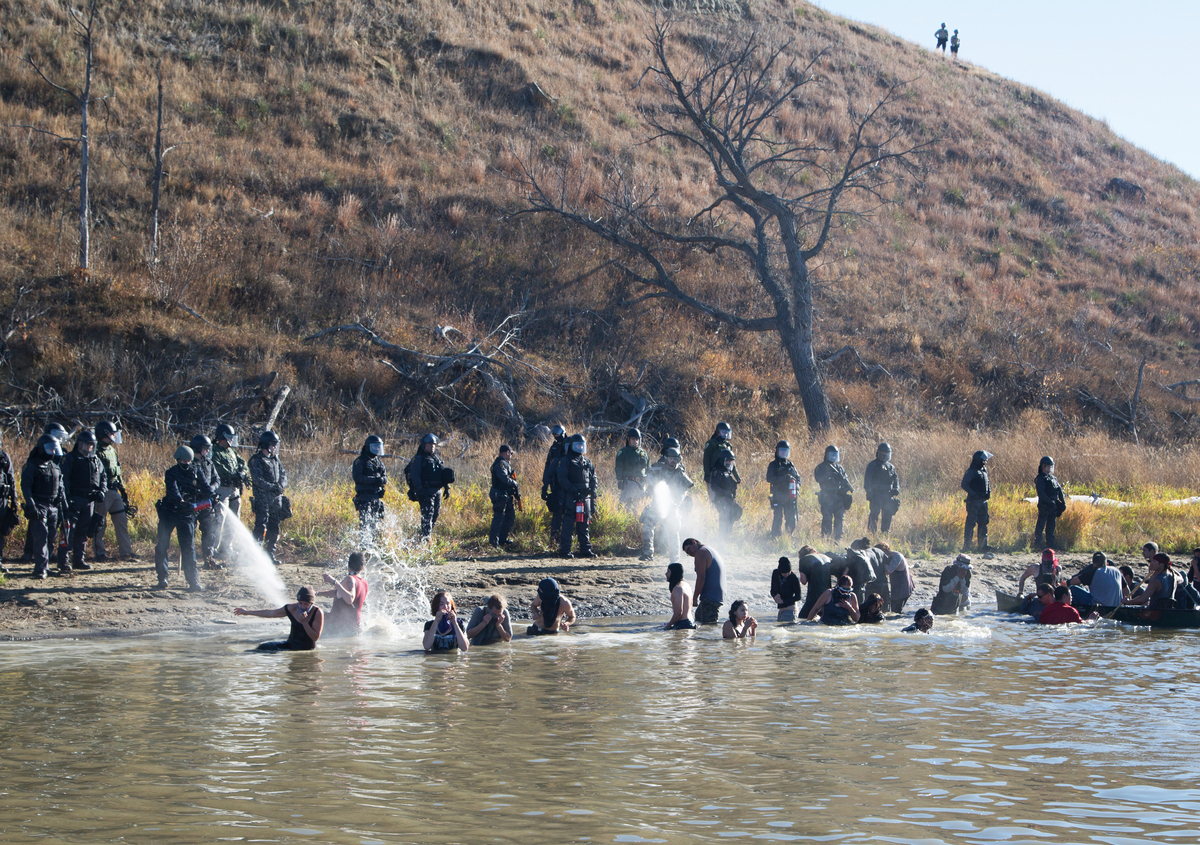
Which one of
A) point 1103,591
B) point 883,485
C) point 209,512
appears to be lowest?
point 1103,591

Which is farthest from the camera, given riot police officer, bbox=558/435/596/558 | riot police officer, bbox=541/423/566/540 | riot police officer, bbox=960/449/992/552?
riot police officer, bbox=960/449/992/552

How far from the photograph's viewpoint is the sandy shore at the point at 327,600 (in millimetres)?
13047

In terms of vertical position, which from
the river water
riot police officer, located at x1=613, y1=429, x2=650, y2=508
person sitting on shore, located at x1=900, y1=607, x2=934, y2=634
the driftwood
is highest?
the driftwood

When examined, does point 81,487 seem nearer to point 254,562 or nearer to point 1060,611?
point 254,562

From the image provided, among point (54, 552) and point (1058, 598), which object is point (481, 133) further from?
point (1058, 598)

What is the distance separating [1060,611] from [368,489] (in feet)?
31.0

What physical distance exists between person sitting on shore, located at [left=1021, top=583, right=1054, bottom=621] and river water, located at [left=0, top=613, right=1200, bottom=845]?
6.29ft

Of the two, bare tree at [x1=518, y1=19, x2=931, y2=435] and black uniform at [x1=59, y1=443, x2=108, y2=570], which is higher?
bare tree at [x1=518, y1=19, x2=931, y2=435]

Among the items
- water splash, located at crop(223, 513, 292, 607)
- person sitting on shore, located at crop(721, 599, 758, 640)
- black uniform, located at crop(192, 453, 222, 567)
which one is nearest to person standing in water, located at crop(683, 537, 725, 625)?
person sitting on shore, located at crop(721, 599, 758, 640)

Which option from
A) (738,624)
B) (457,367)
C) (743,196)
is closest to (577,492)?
(738,624)

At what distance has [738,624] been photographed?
13320 millimetres

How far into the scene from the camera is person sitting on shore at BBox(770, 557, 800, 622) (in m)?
14.2

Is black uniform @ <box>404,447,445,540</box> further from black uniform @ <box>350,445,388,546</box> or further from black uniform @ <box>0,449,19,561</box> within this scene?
black uniform @ <box>0,449,19,561</box>

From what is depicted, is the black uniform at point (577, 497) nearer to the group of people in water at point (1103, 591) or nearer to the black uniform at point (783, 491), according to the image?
the black uniform at point (783, 491)
